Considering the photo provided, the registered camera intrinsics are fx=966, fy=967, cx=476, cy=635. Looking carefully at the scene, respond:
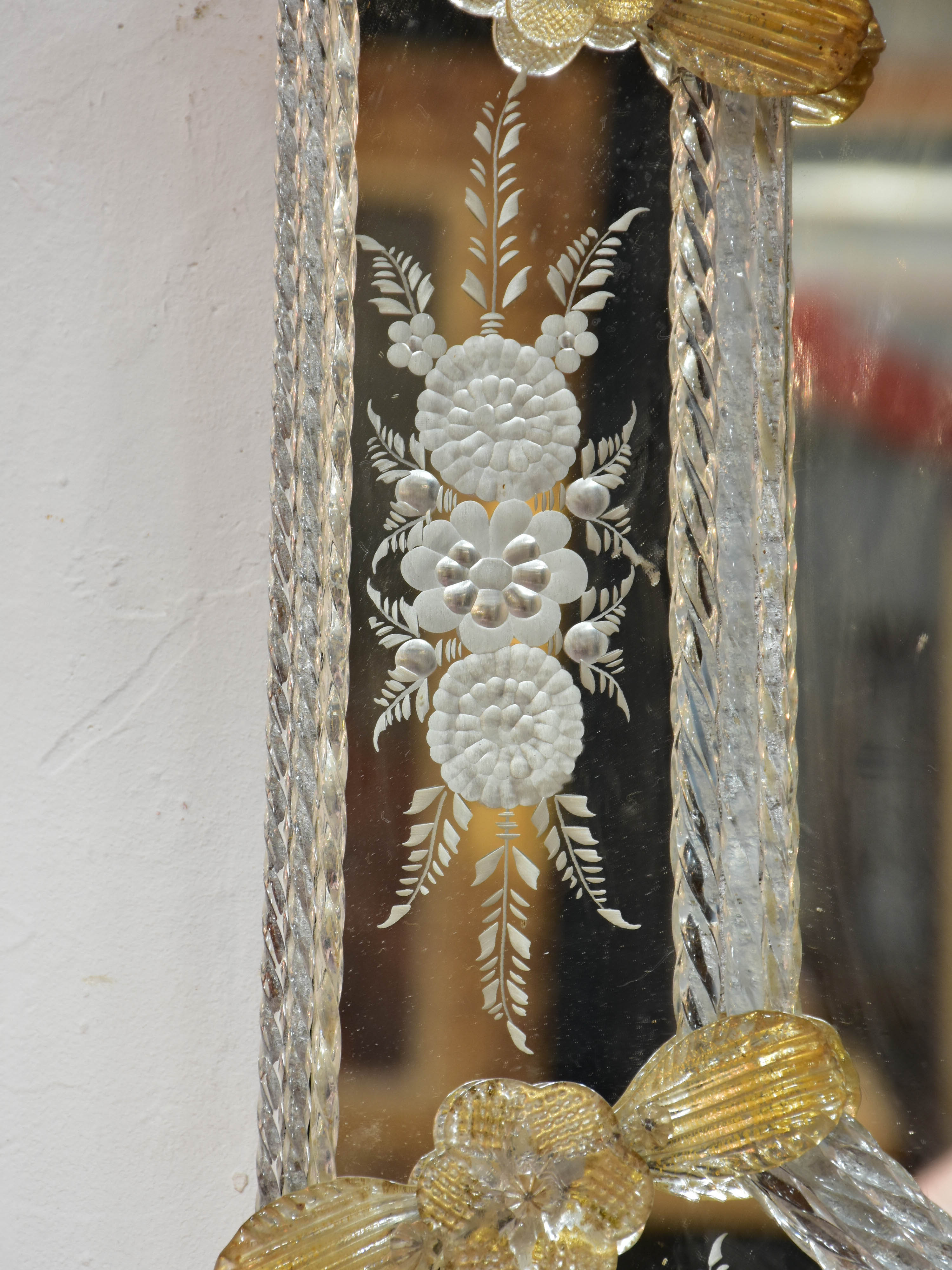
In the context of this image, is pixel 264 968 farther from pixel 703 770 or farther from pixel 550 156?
pixel 550 156

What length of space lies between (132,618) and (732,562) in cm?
36

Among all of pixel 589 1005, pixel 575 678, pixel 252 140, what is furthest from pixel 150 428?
pixel 589 1005

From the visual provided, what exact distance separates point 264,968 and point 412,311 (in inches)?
13.9

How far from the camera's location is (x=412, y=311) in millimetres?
502

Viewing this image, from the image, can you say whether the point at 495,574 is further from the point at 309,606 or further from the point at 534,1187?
the point at 534,1187

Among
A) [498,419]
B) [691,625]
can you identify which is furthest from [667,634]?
[498,419]

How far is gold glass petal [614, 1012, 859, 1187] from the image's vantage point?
0.39 m

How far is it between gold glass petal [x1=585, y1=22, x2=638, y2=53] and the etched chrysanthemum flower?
490 mm

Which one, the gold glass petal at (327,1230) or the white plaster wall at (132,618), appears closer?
the gold glass petal at (327,1230)

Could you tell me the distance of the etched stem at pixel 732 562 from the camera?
17.7 inches

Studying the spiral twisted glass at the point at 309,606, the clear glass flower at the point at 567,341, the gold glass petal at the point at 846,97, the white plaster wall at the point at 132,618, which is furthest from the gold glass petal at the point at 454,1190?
the gold glass petal at the point at 846,97

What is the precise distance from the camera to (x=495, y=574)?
0.49 meters

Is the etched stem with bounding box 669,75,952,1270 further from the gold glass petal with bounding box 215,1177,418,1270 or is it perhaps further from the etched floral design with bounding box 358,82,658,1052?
the gold glass petal with bounding box 215,1177,418,1270

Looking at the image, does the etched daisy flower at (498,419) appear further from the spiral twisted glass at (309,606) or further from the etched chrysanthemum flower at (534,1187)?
the etched chrysanthemum flower at (534,1187)
